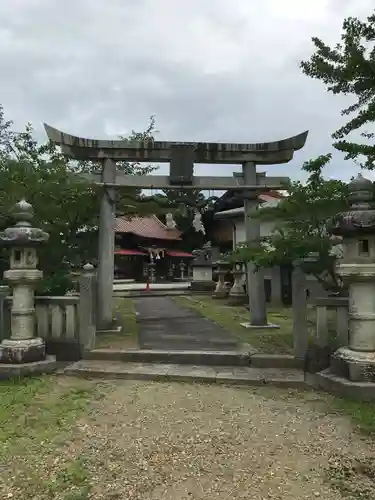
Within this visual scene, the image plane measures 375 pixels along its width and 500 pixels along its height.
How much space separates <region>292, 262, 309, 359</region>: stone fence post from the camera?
604cm

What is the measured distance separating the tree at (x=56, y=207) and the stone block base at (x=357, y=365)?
509 cm

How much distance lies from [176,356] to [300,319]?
2.00 meters

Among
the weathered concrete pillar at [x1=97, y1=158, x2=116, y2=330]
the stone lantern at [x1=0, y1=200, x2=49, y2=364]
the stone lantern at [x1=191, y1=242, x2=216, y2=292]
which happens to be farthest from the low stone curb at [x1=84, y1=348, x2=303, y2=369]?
the stone lantern at [x1=191, y1=242, x2=216, y2=292]

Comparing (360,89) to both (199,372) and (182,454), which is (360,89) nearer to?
(199,372)

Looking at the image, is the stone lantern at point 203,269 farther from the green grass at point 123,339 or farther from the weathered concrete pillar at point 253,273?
the weathered concrete pillar at point 253,273

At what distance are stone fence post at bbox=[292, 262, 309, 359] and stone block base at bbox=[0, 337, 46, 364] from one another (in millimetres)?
3835

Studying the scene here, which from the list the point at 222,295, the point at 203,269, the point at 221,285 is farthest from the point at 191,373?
the point at 203,269

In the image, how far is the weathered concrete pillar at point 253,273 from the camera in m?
9.21

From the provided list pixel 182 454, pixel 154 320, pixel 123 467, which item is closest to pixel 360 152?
pixel 182 454

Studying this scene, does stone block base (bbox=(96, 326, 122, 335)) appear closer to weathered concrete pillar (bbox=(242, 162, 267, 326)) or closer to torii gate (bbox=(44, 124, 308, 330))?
torii gate (bbox=(44, 124, 308, 330))

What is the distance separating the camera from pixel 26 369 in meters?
5.75

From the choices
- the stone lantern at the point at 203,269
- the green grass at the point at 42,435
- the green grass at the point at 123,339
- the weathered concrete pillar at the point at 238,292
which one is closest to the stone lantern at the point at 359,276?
the green grass at the point at 42,435

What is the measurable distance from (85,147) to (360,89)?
574 centimetres

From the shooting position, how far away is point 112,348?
6910 mm
